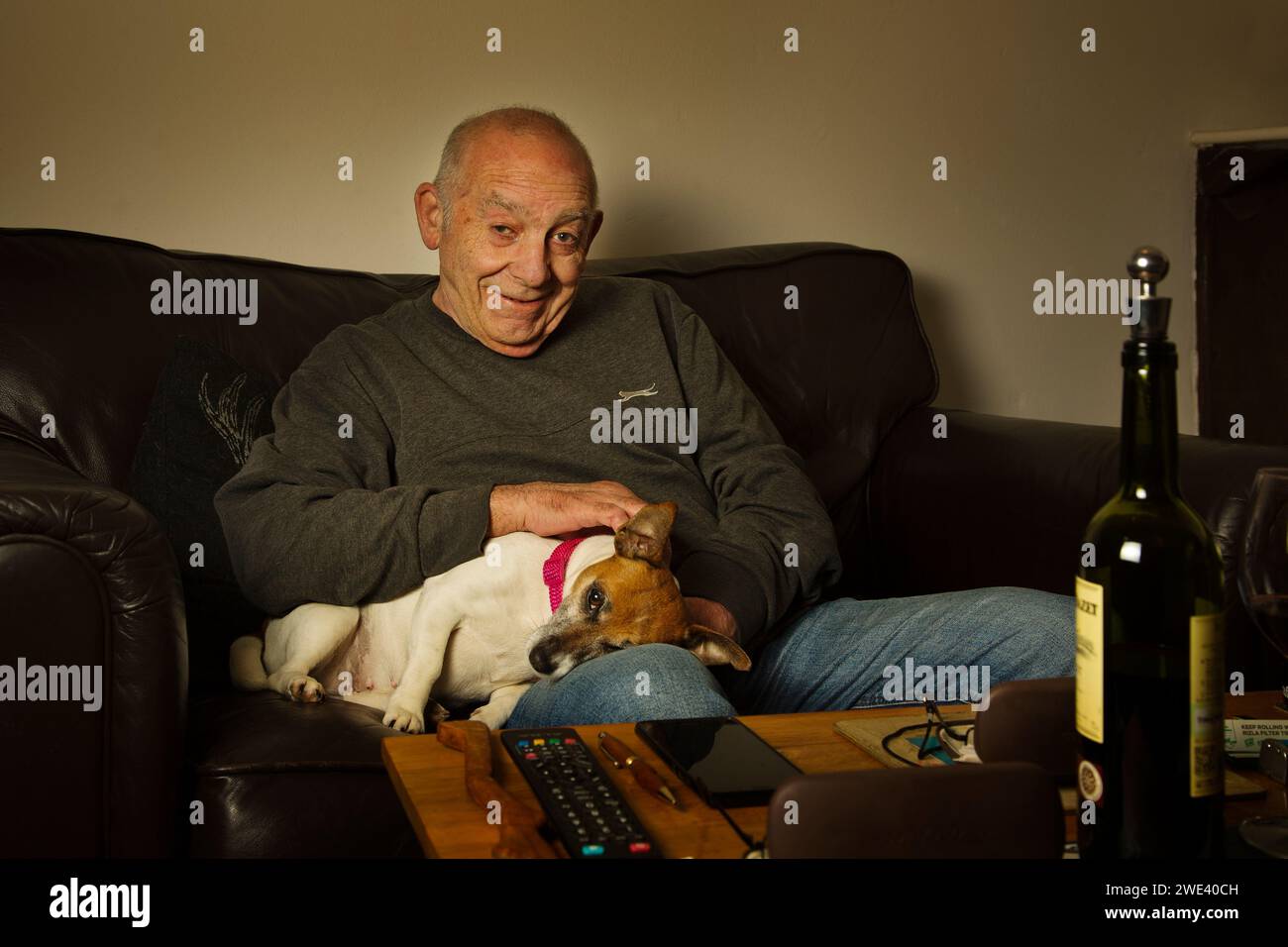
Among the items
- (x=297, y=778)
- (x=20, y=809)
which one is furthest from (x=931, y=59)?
(x=20, y=809)

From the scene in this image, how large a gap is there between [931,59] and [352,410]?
5.69 ft

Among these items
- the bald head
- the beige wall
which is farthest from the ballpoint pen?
the beige wall

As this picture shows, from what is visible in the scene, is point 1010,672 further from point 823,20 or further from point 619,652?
point 823,20

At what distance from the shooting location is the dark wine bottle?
0.73 meters

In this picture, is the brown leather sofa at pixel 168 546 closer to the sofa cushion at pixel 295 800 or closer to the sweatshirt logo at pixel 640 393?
the sofa cushion at pixel 295 800

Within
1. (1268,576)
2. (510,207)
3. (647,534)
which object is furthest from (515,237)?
(1268,576)

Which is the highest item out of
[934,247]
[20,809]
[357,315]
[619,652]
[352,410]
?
[934,247]

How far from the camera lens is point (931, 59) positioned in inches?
114

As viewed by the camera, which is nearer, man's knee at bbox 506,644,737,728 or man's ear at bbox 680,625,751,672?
man's knee at bbox 506,644,737,728

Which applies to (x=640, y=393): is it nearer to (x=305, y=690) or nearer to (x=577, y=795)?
(x=305, y=690)

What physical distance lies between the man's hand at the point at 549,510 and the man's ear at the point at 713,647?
0.61 feet

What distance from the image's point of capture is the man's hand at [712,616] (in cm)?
175

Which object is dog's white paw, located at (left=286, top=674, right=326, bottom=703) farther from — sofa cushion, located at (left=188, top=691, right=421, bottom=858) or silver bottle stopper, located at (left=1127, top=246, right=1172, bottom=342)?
silver bottle stopper, located at (left=1127, top=246, right=1172, bottom=342)

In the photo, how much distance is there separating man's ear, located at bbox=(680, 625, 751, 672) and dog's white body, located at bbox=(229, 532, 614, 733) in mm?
162
